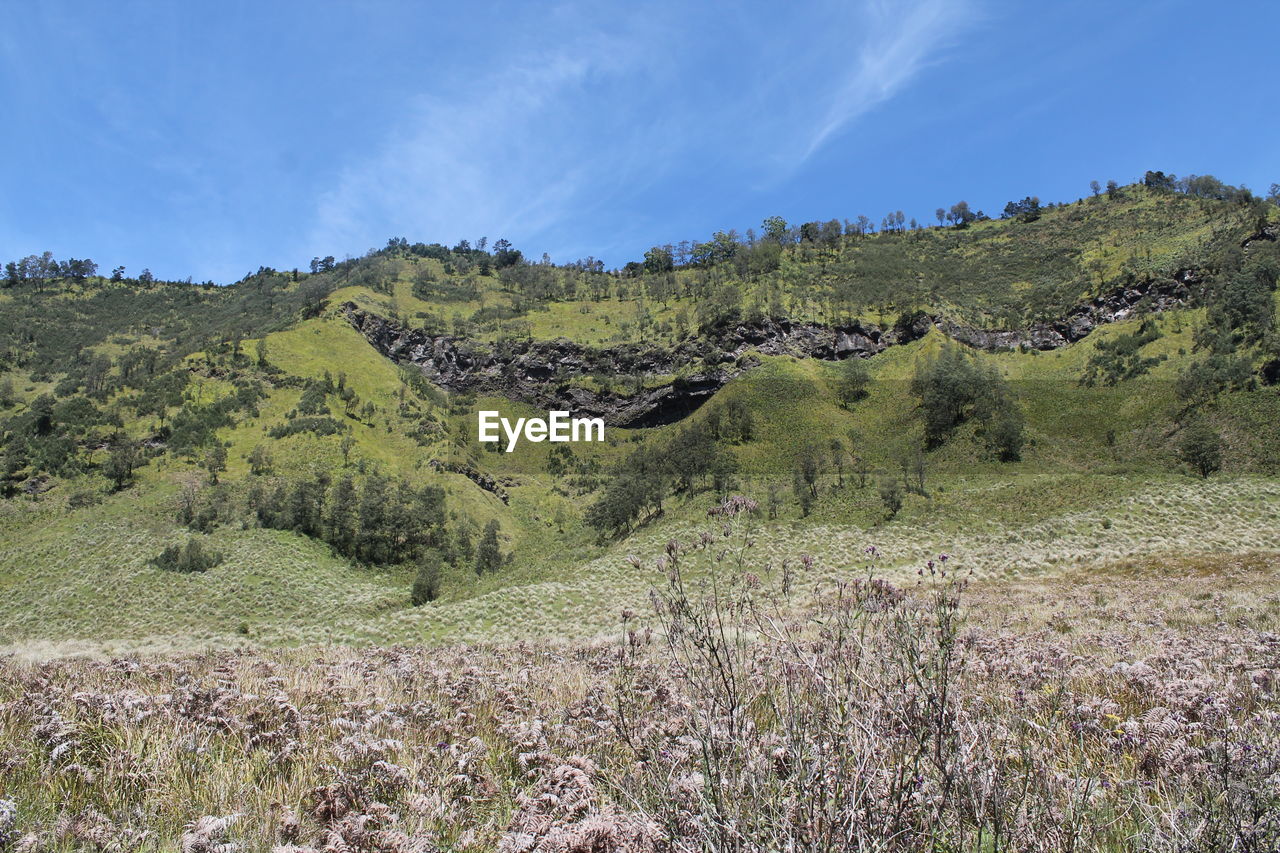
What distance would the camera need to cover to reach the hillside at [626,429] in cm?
2995

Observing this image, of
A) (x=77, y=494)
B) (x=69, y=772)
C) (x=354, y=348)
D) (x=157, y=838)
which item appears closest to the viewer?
(x=157, y=838)

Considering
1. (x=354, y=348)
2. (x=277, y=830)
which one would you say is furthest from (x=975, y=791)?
(x=354, y=348)

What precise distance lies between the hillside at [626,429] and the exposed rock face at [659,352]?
1.40 feet

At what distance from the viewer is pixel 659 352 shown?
86.5 metres

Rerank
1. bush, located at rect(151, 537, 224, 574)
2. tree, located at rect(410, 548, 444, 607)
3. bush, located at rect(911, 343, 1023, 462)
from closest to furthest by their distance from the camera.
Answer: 1. tree, located at rect(410, 548, 444, 607)
2. bush, located at rect(151, 537, 224, 574)
3. bush, located at rect(911, 343, 1023, 462)

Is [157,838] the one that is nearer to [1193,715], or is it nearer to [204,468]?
[1193,715]

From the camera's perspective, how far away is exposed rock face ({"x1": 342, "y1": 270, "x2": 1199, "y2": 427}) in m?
74.6

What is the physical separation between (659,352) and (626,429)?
43.7 ft

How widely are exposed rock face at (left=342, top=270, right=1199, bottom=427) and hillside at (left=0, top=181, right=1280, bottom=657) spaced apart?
427mm

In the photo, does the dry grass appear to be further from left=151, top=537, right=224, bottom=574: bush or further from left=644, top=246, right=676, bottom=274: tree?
left=644, top=246, right=676, bottom=274: tree

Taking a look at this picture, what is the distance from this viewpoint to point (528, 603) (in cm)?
2466

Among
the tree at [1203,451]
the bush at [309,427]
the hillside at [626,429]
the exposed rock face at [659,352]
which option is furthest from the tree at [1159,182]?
the bush at [309,427]

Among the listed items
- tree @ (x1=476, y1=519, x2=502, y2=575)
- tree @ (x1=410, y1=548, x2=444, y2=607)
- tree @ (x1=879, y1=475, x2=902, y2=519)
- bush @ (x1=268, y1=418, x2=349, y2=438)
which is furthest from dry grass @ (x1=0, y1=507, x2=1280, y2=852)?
bush @ (x1=268, y1=418, x2=349, y2=438)

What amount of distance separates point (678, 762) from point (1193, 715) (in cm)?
360
